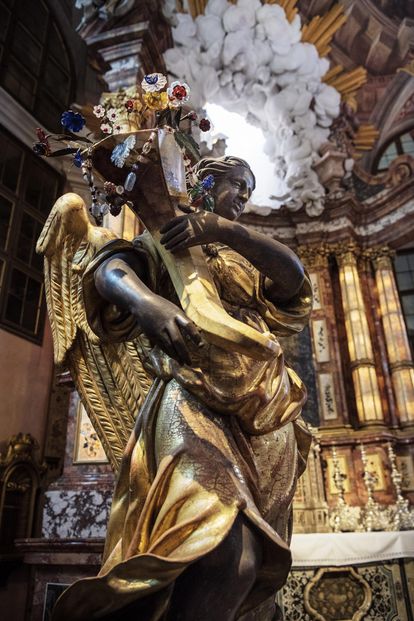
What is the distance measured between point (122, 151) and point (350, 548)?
3183 millimetres

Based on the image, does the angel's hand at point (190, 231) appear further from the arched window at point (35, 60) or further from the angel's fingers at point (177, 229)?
the arched window at point (35, 60)

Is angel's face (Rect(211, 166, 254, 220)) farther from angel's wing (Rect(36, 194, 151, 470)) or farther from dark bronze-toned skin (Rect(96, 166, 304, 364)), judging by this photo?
angel's wing (Rect(36, 194, 151, 470))

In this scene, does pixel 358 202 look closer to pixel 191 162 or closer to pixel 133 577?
pixel 191 162

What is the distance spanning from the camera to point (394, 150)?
942 centimetres

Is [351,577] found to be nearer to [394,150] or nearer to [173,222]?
[173,222]

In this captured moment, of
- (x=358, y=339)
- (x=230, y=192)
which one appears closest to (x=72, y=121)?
(x=230, y=192)

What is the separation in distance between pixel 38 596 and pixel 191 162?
2.25 m

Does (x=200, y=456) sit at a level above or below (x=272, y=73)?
below

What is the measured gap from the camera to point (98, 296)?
127cm

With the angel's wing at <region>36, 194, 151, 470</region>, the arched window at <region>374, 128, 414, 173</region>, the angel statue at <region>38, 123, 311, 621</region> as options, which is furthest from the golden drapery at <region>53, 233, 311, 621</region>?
the arched window at <region>374, 128, 414, 173</region>

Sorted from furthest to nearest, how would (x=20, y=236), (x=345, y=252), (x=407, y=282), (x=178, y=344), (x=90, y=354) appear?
(x=407, y=282)
(x=345, y=252)
(x=20, y=236)
(x=90, y=354)
(x=178, y=344)

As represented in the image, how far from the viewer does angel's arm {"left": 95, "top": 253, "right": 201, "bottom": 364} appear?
3.37 feet

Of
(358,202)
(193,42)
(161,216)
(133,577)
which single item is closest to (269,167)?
(358,202)

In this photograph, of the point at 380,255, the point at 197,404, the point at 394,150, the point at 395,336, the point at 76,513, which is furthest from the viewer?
the point at 394,150
